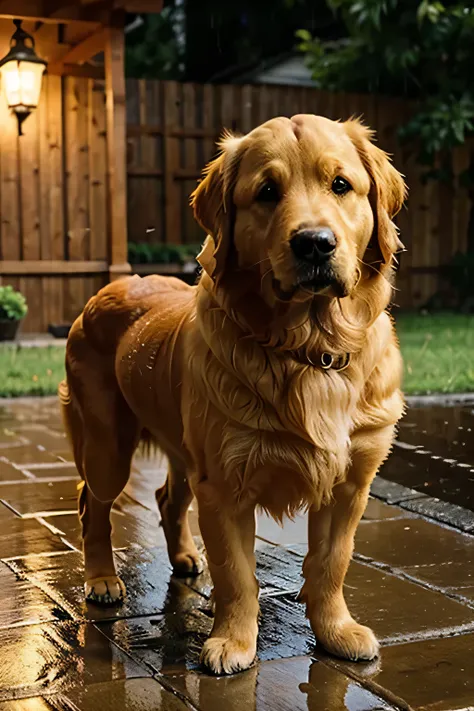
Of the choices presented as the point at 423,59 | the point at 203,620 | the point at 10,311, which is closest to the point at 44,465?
the point at 203,620

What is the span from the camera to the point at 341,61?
47.9 ft

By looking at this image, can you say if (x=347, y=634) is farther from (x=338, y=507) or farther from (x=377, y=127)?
(x=377, y=127)

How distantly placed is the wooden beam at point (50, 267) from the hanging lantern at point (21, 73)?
179 centimetres

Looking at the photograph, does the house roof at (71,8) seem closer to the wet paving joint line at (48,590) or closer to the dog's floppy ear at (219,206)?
the wet paving joint line at (48,590)

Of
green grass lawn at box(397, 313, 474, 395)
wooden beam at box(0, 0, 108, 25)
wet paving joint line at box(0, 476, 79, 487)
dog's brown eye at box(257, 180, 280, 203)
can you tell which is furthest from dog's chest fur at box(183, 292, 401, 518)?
wooden beam at box(0, 0, 108, 25)

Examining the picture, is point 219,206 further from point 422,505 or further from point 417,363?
point 417,363

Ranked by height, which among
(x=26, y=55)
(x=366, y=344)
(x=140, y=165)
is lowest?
(x=366, y=344)

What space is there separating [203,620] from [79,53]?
9.51m

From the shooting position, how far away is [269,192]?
2672mm

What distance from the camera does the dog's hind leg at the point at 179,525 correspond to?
370 cm

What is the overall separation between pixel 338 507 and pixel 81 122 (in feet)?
31.7

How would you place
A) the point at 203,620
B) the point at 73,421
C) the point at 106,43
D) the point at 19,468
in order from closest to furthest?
1. the point at 203,620
2. the point at 73,421
3. the point at 19,468
4. the point at 106,43

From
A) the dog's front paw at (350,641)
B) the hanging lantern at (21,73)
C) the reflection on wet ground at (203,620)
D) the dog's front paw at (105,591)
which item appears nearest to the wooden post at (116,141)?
the hanging lantern at (21,73)

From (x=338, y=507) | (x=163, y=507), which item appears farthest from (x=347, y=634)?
(x=163, y=507)
